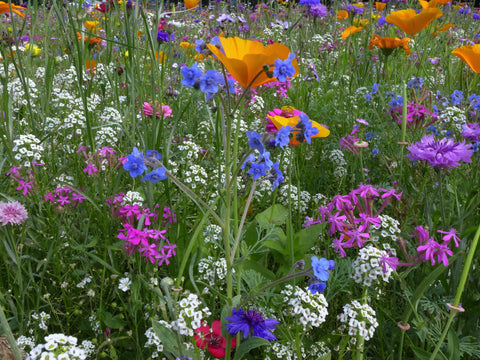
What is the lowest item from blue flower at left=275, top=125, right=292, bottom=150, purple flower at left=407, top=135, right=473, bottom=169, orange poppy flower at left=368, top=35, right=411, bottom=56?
purple flower at left=407, top=135, right=473, bottom=169

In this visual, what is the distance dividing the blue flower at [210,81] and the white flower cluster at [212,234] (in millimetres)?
657

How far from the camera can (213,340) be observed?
3.95 ft


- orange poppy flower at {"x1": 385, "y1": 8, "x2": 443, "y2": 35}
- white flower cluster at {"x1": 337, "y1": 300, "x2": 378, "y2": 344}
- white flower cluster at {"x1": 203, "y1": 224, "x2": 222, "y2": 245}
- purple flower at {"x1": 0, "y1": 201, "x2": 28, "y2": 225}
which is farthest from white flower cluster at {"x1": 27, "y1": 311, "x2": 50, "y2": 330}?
orange poppy flower at {"x1": 385, "y1": 8, "x2": 443, "y2": 35}

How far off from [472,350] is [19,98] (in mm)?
2397

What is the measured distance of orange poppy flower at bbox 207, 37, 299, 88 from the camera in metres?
0.87

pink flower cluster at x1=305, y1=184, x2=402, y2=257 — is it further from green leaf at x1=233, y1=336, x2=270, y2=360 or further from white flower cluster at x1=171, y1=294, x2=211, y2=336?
white flower cluster at x1=171, y1=294, x2=211, y2=336

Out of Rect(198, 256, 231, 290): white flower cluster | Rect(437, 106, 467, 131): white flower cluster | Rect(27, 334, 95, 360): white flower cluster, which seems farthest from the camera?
Rect(437, 106, 467, 131): white flower cluster

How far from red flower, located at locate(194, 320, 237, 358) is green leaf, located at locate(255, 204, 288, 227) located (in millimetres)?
443

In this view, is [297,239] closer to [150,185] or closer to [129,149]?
[150,185]

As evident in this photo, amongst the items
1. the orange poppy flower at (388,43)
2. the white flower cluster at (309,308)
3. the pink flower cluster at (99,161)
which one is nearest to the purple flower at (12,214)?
the pink flower cluster at (99,161)

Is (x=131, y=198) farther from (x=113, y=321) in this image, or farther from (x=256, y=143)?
(x=256, y=143)

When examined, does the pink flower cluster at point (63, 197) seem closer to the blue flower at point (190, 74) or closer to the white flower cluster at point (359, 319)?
the blue flower at point (190, 74)

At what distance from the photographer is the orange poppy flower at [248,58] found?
0.87 metres

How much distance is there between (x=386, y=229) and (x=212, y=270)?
0.58m
